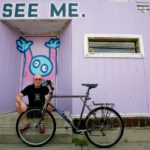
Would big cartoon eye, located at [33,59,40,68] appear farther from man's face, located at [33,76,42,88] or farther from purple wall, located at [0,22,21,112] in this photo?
man's face, located at [33,76,42,88]

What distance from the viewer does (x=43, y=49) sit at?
665cm

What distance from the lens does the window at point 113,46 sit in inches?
229

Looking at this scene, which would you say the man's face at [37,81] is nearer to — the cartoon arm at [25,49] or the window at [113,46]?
the window at [113,46]

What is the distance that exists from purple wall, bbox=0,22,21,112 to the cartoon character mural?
0.16 metres

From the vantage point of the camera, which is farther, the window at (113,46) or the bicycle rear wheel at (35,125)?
the window at (113,46)

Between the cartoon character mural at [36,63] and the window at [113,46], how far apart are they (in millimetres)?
1122

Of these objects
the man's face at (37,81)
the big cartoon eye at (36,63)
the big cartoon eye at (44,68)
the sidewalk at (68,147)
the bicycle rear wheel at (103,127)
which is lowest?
the sidewalk at (68,147)

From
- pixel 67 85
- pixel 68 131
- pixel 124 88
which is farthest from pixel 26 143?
pixel 124 88

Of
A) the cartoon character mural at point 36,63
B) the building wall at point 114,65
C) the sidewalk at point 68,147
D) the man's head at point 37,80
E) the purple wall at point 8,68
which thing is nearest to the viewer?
the sidewalk at point 68,147

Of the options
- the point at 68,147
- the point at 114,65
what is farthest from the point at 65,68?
the point at 68,147

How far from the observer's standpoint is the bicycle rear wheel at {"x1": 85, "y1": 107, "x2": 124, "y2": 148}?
4.36 meters

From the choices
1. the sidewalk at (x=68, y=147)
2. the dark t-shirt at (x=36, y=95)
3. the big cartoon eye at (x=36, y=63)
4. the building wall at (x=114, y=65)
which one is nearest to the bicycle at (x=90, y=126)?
the sidewalk at (x=68, y=147)

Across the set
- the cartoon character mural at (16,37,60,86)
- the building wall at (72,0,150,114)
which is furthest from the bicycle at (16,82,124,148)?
the cartoon character mural at (16,37,60,86)

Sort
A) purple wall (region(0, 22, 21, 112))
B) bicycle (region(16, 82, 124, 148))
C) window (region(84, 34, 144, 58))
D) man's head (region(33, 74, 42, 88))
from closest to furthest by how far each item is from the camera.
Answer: bicycle (region(16, 82, 124, 148))
man's head (region(33, 74, 42, 88))
window (region(84, 34, 144, 58))
purple wall (region(0, 22, 21, 112))
